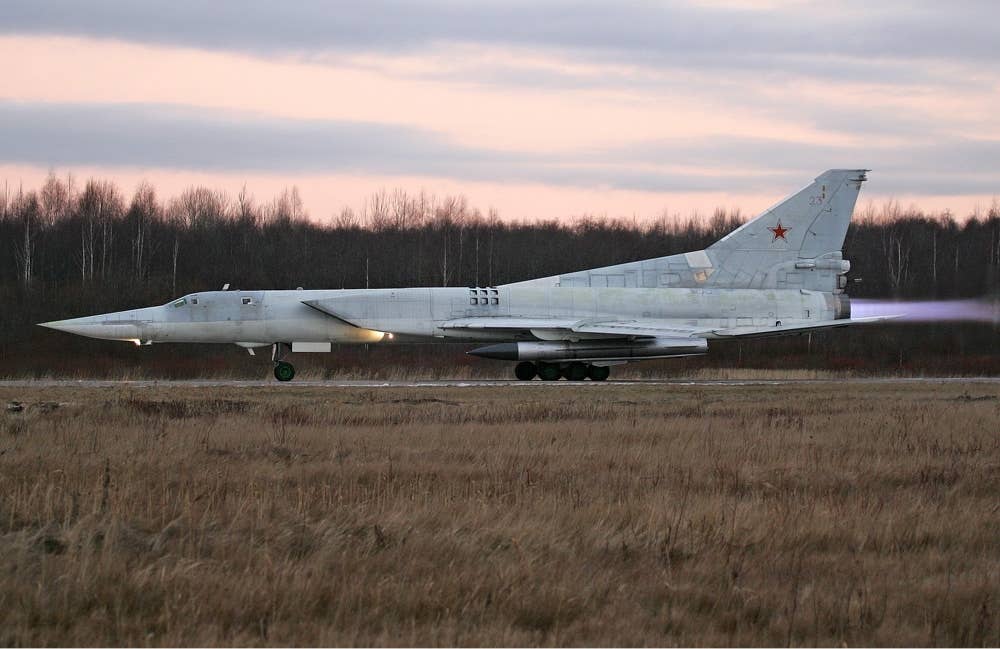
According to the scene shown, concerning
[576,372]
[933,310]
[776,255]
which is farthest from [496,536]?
[933,310]

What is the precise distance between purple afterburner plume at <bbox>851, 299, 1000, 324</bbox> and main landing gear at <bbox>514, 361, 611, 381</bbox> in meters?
6.87

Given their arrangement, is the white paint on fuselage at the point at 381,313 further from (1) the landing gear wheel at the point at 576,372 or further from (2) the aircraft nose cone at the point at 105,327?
(1) the landing gear wheel at the point at 576,372

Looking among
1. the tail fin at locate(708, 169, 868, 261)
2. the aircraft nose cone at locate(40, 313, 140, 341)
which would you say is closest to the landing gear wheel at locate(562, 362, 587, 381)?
the tail fin at locate(708, 169, 868, 261)

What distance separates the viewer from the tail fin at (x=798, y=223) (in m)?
30.1

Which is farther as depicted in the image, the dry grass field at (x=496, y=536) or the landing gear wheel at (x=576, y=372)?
the landing gear wheel at (x=576, y=372)

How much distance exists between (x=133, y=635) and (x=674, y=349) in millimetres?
23752

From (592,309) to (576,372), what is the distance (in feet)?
5.40

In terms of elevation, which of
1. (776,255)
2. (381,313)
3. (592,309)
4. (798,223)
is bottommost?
(381,313)

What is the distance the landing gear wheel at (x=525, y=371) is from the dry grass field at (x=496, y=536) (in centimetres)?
1548

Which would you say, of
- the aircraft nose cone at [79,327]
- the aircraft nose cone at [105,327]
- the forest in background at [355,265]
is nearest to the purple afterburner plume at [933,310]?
the forest in background at [355,265]

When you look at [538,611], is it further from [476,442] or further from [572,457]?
[476,442]

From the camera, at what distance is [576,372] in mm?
29078

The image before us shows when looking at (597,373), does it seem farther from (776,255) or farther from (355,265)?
(355,265)

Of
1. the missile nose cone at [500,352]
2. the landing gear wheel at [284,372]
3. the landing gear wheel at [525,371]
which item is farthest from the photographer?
the landing gear wheel at [525,371]
